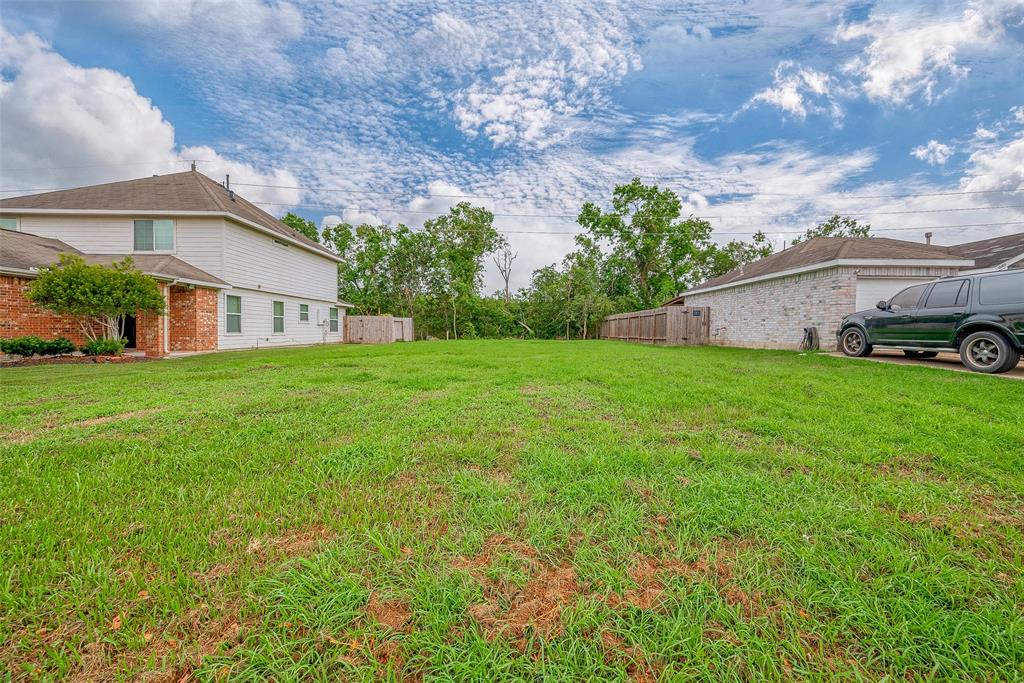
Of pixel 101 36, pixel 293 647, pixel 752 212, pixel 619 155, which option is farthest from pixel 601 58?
pixel 752 212

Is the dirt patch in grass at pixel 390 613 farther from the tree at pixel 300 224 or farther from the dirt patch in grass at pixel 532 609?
the tree at pixel 300 224

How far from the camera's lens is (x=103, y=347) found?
8992 millimetres

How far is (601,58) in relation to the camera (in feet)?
36.7

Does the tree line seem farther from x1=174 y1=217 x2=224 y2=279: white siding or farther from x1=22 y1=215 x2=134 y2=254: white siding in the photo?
x1=22 y1=215 x2=134 y2=254: white siding

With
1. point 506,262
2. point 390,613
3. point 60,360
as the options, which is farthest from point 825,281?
point 506,262

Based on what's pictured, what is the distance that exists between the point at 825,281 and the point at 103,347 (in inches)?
782

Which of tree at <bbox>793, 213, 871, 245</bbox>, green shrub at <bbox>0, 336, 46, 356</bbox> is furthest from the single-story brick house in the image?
green shrub at <bbox>0, 336, 46, 356</bbox>

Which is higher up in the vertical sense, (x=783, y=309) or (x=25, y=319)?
(x=783, y=309)

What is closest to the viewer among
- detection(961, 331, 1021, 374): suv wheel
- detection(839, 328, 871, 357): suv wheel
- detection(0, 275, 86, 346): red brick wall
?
detection(961, 331, 1021, 374): suv wheel

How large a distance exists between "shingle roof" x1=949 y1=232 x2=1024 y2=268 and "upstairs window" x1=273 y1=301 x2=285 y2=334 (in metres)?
25.0

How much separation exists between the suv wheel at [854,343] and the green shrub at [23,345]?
1971 cm

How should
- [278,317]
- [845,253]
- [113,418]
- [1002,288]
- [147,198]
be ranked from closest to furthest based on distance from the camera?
[113,418], [1002,288], [845,253], [147,198], [278,317]

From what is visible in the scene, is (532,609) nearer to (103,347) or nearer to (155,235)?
(103,347)

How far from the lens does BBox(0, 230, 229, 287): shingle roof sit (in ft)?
31.4
